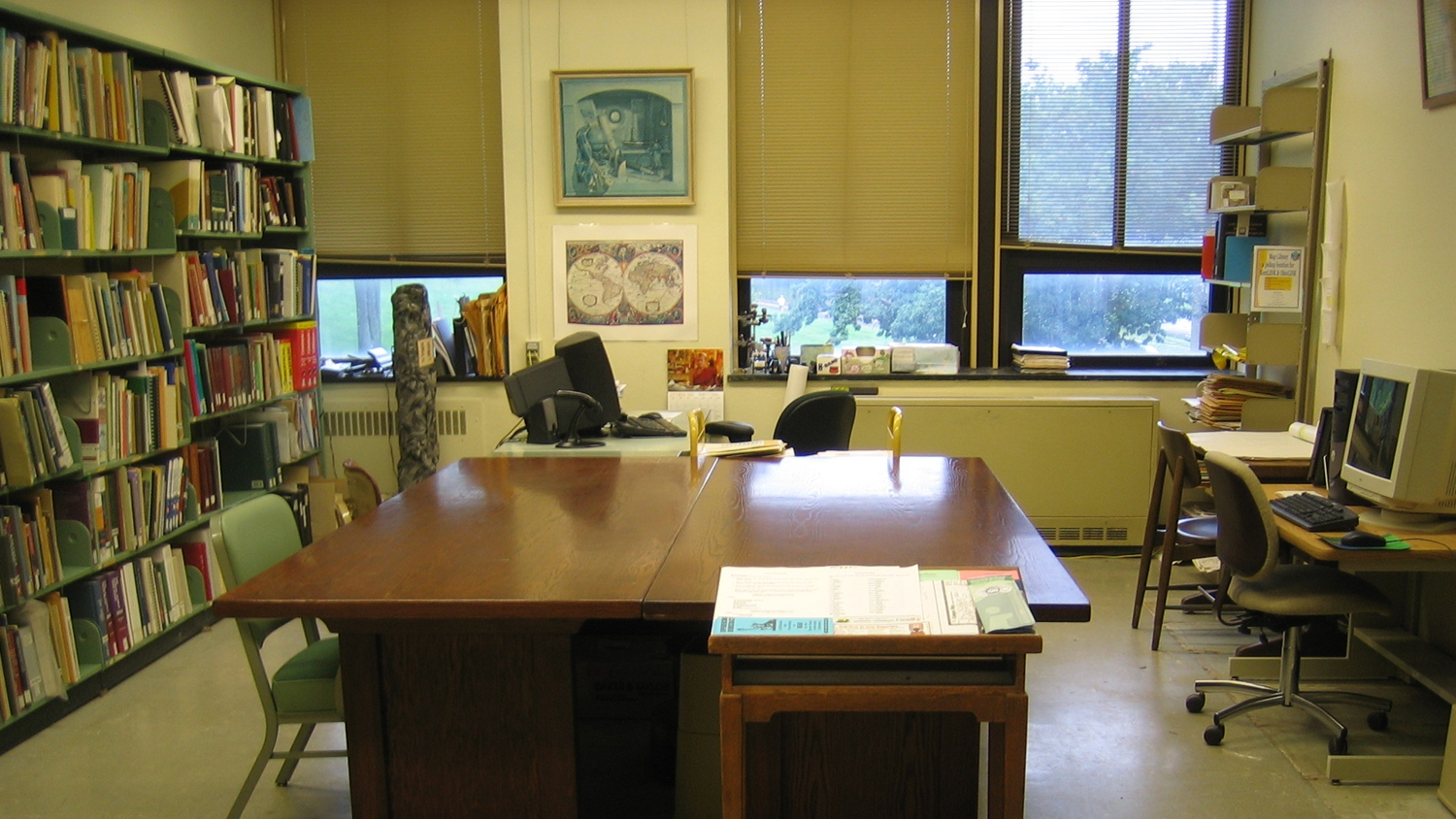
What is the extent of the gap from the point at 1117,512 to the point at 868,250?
182 cm

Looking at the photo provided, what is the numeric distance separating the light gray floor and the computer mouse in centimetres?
69

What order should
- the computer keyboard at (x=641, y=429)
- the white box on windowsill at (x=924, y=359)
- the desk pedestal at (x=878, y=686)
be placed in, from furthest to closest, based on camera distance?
the white box on windowsill at (x=924, y=359) < the computer keyboard at (x=641, y=429) < the desk pedestal at (x=878, y=686)

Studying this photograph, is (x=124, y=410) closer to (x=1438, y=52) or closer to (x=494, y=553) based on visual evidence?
(x=494, y=553)

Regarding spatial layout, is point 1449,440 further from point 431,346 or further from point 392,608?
point 431,346

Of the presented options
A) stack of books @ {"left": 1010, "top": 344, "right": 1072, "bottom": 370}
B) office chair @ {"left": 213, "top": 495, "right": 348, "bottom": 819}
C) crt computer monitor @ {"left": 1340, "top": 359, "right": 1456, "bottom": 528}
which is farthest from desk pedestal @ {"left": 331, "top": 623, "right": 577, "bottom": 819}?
stack of books @ {"left": 1010, "top": 344, "right": 1072, "bottom": 370}

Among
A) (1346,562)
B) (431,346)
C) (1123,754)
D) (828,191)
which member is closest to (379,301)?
(431,346)

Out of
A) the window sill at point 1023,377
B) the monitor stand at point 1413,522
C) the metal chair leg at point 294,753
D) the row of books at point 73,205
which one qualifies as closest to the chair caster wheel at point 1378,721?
the monitor stand at point 1413,522

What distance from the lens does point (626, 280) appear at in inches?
221

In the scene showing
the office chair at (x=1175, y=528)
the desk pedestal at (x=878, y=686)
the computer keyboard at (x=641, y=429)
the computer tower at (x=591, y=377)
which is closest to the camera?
the desk pedestal at (x=878, y=686)

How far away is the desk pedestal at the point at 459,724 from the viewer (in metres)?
2.50

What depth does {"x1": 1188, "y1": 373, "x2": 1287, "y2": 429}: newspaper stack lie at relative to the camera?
493 cm

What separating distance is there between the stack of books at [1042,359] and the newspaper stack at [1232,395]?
31.3 inches

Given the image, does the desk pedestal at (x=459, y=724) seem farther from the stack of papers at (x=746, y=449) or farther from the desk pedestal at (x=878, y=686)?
the stack of papers at (x=746, y=449)

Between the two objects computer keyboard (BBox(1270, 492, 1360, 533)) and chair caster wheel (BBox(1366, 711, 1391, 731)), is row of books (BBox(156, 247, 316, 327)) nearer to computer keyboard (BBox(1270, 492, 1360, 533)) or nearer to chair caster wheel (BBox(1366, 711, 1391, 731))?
computer keyboard (BBox(1270, 492, 1360, 533))
